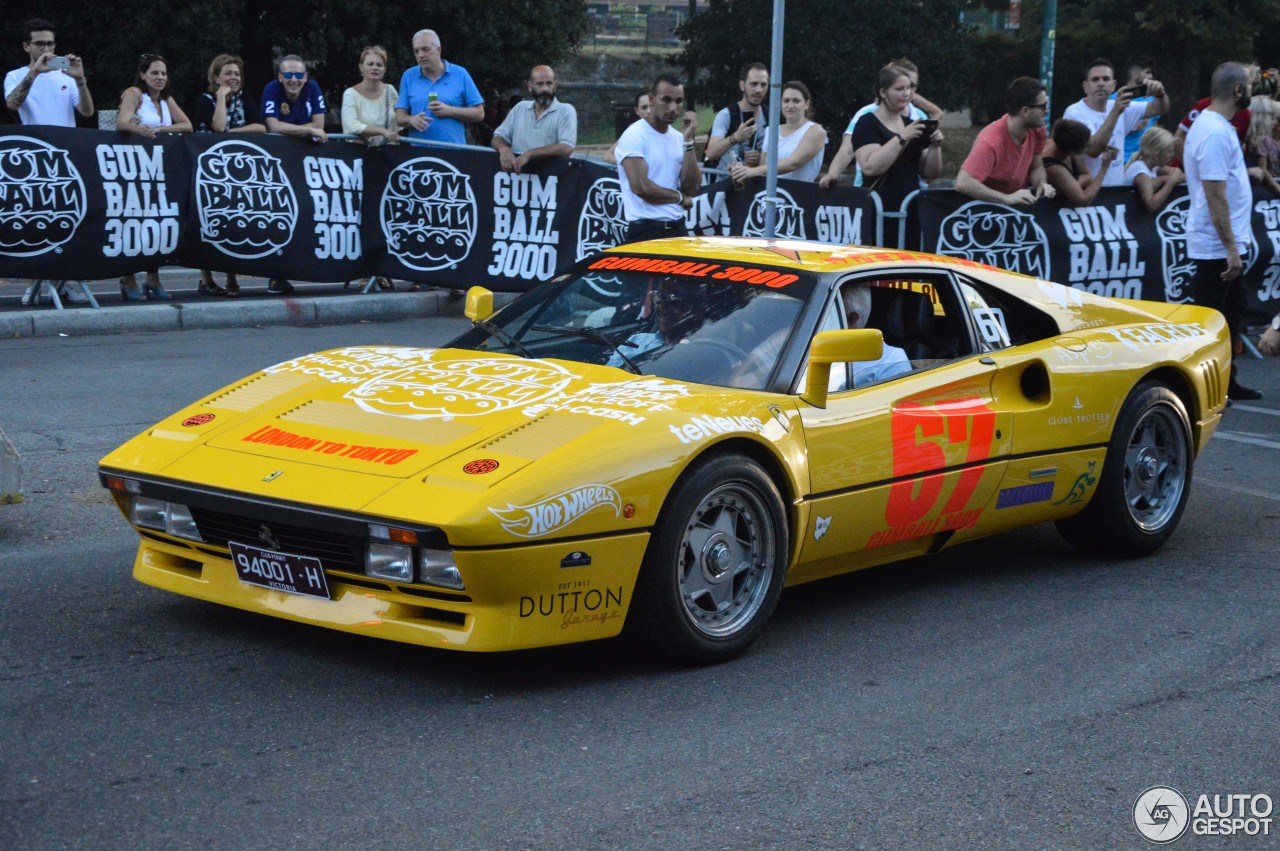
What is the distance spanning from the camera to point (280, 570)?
14.8 ft

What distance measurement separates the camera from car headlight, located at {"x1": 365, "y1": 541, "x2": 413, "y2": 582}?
169 inches

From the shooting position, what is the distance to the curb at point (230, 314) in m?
11.1

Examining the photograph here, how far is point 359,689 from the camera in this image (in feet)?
14.5

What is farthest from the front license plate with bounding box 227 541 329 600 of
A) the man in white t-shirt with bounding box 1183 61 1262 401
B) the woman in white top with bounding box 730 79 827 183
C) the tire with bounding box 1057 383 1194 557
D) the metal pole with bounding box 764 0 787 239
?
the woman in white top with bounding box 730 79 827 183

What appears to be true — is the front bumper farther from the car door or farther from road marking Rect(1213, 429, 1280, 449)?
Answer: road marking Rect(1213, 429, 1280, 449)

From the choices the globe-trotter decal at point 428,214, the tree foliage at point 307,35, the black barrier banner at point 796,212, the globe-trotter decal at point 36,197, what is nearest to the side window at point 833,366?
the black barrier banner at point 796,212

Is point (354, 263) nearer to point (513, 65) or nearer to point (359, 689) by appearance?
point (359, 689)

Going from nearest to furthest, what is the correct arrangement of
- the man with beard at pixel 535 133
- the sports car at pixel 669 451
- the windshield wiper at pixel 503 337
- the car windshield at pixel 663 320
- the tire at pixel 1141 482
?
the sports car at pixel 669 451, the car windshield at pixel 663 320, the windshield wiper at pixel 503 337, the tire at pixel 1141 482, the man with beard at pixel 535 133

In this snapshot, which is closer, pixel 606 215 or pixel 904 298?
pixel 904 298

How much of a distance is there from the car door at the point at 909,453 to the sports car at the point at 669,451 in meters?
0.01

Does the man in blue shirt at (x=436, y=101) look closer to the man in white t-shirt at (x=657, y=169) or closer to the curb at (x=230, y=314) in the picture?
the curb at (x=230, y=314)

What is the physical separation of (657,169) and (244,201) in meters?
3.68

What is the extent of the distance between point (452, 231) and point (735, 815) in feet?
31.5

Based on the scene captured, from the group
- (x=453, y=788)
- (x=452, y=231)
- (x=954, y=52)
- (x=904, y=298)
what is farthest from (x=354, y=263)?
(x=954, y=52)
